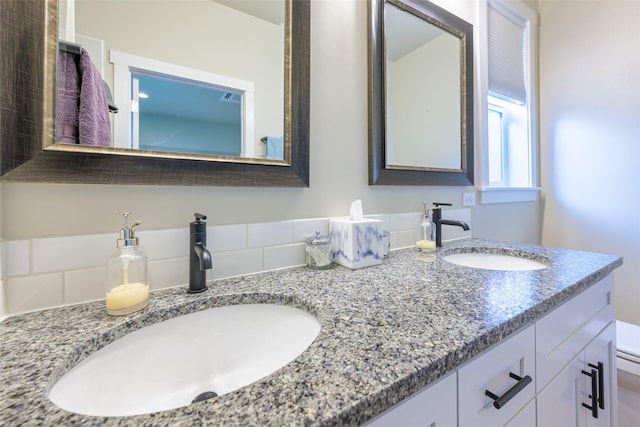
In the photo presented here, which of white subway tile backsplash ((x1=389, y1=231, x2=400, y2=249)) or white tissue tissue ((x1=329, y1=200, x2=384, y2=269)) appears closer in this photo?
white tissue tissue ((x1=329, y1=200, x2=384, y2=269))

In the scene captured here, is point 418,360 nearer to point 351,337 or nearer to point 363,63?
point 351,337

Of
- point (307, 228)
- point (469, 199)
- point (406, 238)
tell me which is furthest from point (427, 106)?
point (307, 228)

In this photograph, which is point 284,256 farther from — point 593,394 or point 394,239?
point 593,394

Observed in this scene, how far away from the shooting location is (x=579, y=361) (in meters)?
0.78

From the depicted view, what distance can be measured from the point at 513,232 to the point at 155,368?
1958mm

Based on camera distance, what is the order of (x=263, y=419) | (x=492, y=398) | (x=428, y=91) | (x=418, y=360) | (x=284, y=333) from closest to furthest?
(x=263, y=419) < (x=418, y=360) < (x=492, y=398) < (x=284, y=333) < (x=428, y=91)

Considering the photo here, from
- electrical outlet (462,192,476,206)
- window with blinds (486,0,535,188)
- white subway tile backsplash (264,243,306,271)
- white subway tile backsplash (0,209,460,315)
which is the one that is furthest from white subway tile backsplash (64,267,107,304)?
window with blinds (486,0,535,188)

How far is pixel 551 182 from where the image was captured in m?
1.87

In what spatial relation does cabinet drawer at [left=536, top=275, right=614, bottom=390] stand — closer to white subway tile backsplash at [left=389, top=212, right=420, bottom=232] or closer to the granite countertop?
the granite countertop

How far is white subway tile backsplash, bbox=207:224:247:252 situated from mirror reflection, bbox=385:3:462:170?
0.67 m

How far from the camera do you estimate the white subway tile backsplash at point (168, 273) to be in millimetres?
693

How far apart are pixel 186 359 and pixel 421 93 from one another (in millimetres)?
1378

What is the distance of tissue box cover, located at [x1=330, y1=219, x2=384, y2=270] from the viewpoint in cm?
88

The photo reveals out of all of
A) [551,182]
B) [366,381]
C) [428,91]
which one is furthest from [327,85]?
[551,182]
